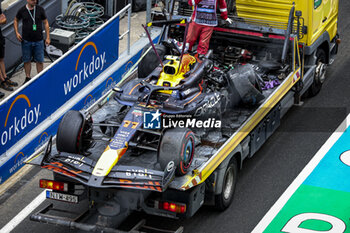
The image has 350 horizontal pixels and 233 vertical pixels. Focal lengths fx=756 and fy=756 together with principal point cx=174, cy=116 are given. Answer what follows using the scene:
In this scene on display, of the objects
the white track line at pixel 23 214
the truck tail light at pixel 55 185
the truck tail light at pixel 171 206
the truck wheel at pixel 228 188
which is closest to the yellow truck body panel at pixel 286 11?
the truck wheel at pixel 228 188

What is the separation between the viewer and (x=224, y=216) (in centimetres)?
1186

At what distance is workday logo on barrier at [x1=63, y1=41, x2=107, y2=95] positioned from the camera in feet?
47.9

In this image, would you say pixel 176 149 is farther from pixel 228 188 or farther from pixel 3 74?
pixel 3 74

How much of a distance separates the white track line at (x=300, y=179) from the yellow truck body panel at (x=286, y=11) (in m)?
1.81

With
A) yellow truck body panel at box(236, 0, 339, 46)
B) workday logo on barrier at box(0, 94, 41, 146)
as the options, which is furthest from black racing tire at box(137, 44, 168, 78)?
yellow truck body panel at box(236, 0, 339, 46)

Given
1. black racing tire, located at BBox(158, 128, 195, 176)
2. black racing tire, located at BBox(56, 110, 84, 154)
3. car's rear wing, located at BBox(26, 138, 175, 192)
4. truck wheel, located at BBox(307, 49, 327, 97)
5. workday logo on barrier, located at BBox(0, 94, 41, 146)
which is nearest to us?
car's rear wing, located at BBox(26, 138, 175, 192)

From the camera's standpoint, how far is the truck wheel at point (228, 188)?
1166 centimetres

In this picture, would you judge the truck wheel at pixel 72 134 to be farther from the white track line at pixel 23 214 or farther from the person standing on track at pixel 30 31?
the person standing on track at pixel 30 31

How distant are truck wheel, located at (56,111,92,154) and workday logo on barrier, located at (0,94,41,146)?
5.92ft

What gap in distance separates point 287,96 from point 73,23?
19.7 ft

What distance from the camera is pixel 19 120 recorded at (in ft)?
42.4

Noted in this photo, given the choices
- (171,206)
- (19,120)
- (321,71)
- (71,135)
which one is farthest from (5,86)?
(321,71)

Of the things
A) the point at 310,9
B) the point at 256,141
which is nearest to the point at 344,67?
the point at 310,9

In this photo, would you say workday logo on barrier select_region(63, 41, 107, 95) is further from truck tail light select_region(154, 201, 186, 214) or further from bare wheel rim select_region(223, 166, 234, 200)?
truck tail light select_region(154, 201, 186, 214)
